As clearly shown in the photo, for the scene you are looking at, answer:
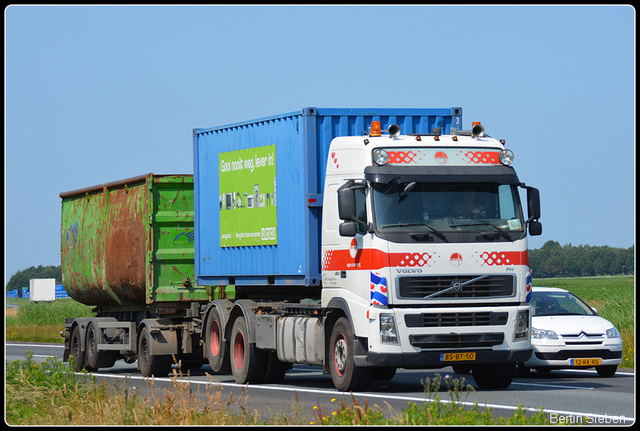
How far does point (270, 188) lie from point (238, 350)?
2.80m

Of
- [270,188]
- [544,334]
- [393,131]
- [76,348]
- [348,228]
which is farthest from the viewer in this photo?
[76,348]

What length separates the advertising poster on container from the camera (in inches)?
645

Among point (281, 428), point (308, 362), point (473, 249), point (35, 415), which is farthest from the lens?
point (308, 362)

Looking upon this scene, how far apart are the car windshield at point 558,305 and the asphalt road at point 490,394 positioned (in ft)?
3.64

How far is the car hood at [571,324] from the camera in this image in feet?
54.5

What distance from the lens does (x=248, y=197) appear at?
55.8ft

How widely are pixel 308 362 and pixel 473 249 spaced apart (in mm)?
3223

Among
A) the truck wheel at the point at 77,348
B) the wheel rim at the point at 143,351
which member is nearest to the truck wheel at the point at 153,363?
the wheel rim at the point at 143,351

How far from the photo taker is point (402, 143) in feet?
46.7

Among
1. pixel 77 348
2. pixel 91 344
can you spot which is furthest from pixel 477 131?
pixel 77 348

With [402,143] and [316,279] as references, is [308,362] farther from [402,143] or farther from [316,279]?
[402,143]

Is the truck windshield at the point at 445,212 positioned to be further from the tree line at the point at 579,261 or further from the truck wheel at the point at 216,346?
the tree line at the point at 579,261

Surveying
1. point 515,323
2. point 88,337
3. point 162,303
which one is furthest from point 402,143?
point 88,337

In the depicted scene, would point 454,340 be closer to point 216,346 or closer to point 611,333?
point 611,333
